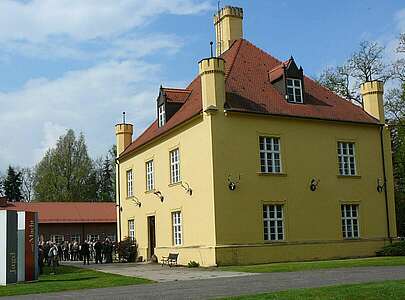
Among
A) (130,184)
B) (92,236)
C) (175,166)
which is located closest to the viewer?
(175,166)

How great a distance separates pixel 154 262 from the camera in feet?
110

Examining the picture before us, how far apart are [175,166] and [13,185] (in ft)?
199

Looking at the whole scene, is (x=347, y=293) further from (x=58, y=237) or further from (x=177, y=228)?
(x=58, y=237)

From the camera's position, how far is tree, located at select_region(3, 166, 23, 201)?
8581cm

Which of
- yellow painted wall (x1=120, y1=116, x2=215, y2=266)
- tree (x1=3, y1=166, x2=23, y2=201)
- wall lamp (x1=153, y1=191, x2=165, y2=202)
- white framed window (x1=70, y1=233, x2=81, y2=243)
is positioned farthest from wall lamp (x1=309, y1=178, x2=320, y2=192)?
tree (x1=3, y1=166, x2=23, y2=201)

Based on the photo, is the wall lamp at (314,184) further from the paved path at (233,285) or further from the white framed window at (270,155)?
the paved path at (233,285)

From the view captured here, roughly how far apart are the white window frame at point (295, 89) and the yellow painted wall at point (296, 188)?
1.50 meters

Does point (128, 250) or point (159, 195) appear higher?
point (159, 195)

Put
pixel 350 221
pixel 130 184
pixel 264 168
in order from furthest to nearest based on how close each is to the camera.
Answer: pixel 130 184
pixel 350 221
pixel 264 168

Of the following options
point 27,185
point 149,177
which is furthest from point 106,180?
point 149,177

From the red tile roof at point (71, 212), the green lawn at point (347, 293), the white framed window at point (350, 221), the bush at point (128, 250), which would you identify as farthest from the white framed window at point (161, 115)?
the red tile roof at point (71, 212)

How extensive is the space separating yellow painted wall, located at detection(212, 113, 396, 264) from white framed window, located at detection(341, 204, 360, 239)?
0.26 m

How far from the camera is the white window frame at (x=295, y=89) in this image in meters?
30.9

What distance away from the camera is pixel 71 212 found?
2296 inches
